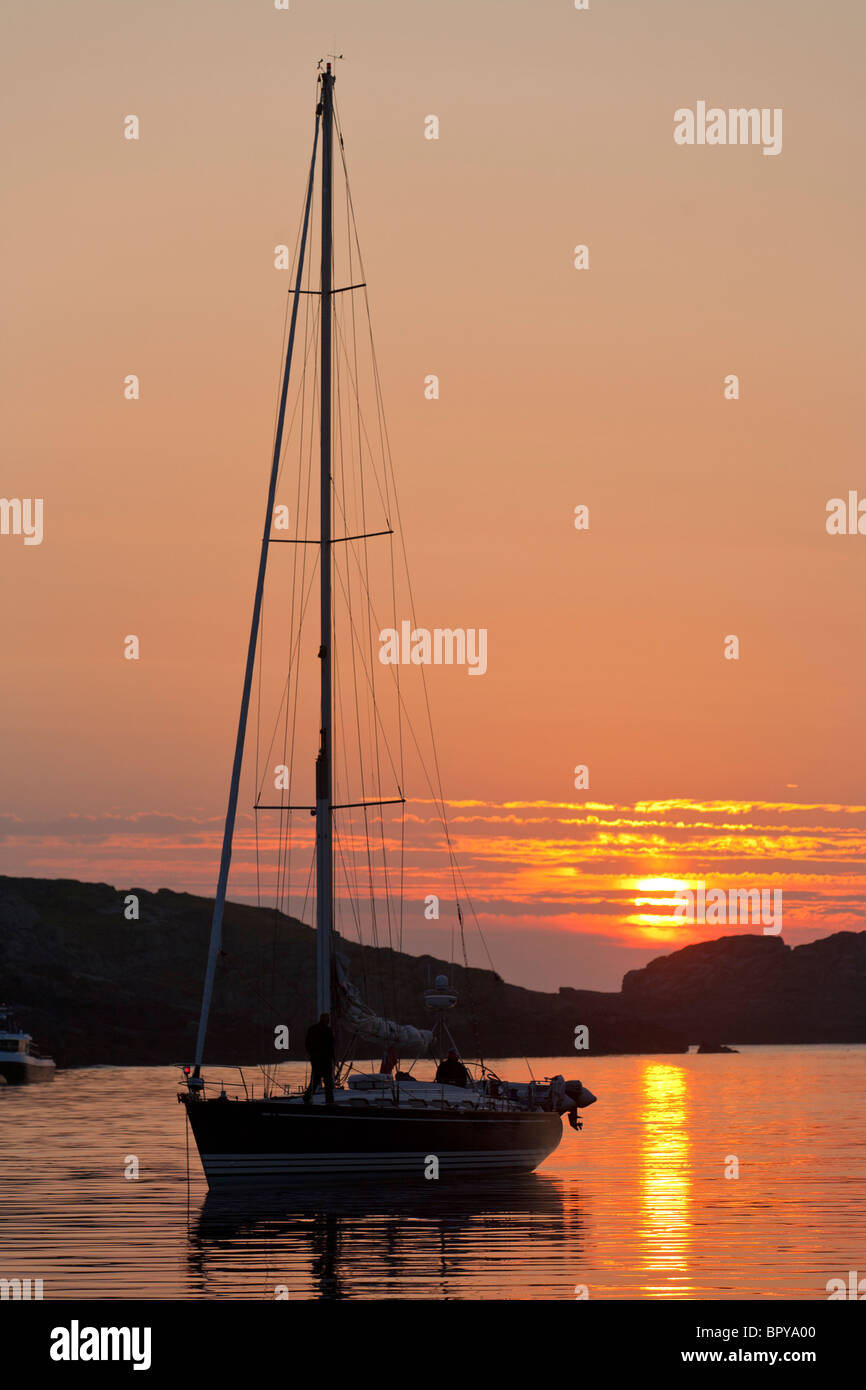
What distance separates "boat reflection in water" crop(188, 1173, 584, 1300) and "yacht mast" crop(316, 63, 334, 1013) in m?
4.65

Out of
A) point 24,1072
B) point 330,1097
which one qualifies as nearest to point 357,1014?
point 330,1097

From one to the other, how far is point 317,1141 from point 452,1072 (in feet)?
21.1

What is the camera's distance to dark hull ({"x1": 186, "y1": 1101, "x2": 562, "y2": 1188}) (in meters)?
37.1

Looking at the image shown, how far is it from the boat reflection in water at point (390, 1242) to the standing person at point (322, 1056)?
2160 mm

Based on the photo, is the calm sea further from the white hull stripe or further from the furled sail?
the furled sail

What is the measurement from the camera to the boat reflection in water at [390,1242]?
25312mm

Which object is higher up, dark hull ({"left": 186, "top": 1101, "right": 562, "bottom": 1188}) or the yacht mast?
the yacht mast

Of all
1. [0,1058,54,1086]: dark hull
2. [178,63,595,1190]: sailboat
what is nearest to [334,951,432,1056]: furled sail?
[178,63,595,1190]: sailboat

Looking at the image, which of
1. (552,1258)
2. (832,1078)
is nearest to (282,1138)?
(552,1258)

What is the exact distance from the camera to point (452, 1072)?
1713 inches

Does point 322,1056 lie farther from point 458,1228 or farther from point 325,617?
point 325,617

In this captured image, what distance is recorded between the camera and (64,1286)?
24.5 metres
